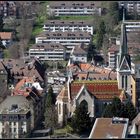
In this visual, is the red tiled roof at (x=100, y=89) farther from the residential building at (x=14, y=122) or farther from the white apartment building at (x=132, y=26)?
the white apartment building at (x=132, y=26)

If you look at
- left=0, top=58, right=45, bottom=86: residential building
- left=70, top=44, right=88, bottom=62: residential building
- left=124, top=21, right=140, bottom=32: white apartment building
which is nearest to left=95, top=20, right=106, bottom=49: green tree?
left=70, top=44, right=88, bottom=62: residential building

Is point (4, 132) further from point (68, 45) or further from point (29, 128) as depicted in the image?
point (68, 45)

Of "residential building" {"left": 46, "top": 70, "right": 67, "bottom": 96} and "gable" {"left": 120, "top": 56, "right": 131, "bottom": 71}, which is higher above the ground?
"gable" {"left": 120, "top": 56, "right": 131, "bottom": 71}

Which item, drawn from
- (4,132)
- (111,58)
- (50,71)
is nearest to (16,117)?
(4,132)

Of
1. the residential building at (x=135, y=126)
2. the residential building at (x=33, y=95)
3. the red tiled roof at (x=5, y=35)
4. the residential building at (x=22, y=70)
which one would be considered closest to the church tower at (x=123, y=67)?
the residential building at (x=135, y=126)

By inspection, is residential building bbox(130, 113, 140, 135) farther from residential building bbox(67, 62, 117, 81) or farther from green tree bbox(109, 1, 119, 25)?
green tree bbox(109, 1, 119, 25)

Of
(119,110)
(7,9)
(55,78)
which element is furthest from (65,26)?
(119,110)

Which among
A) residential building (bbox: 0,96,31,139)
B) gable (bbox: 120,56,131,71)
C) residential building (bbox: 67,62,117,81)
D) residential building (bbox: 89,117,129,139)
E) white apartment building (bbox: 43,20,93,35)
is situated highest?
gable (bbox: 120,56,131,71)
